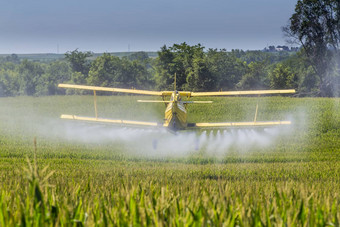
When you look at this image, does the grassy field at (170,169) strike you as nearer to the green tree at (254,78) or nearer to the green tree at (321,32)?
the green tree at (321,32)

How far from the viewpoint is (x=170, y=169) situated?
686 inches

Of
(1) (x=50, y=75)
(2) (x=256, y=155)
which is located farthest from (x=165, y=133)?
(1) (x=50, y=75)

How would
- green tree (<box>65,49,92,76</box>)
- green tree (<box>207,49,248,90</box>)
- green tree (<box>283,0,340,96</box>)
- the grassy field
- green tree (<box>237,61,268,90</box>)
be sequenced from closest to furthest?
the grassy field → green tree (<box>283,0,340,96</box>) → green tree (<box>207,49,248,90</box>) → green tree (<box>237,61,268,90</box>) → green tree (<box>65,49,92,76</box>)

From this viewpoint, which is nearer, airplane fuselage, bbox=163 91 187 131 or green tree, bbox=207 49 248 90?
airplane fuselage, bbox=163 91 187 131

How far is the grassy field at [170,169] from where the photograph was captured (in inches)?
146

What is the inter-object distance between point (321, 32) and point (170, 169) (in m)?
61.2

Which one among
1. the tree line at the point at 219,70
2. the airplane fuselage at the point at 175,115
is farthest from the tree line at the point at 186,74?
the airplane fuselage at the point at 175,115

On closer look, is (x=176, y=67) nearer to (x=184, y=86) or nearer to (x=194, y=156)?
(x=184, y=86)

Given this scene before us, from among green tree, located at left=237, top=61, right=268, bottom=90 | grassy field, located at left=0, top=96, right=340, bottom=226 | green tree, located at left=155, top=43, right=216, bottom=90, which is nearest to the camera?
grassy field, located at left=0, top=96, right=340, bottom=226

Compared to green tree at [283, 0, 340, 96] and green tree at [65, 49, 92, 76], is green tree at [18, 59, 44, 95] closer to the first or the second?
green tree at [65, 49, 92, 76]

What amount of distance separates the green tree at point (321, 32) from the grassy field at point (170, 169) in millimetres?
19320

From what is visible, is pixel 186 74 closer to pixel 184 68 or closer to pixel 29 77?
pixel 184 68

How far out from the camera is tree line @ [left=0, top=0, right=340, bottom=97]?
71.1 meters

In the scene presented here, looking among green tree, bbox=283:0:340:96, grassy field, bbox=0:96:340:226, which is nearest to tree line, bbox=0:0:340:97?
green tree, bbox=283:0:340:96
